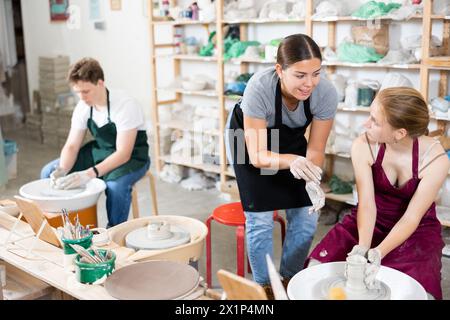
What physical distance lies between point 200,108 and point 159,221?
7.59ft

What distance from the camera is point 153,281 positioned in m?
1.80

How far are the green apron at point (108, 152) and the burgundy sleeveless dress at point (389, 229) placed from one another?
1.49m

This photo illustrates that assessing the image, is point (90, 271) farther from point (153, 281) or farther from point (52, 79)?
point (52, 79)

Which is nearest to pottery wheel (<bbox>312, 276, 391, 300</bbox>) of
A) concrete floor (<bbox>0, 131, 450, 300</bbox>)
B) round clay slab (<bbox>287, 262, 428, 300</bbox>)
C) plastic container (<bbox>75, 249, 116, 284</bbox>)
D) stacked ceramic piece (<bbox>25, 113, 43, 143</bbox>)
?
round clay slab (<bbox>287, 262, 428, 300</bbox>)

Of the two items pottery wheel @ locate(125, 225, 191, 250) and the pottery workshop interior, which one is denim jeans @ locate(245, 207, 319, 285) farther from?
pottery wheel @ locate(125, 225, 191, 250)

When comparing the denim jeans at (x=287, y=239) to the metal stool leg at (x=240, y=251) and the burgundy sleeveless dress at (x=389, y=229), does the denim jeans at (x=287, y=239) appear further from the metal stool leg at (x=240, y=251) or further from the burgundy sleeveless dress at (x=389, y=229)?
the burgundy sleeveless dress at (x=389, y=229)

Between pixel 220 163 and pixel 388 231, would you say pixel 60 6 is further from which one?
pixel 388 231

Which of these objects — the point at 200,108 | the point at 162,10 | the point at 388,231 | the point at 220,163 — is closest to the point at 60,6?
the point at 162,10

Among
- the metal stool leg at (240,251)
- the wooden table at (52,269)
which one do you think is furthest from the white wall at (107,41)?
the wooden table at (52,269)

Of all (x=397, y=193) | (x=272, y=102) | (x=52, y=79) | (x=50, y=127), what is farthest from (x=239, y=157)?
(x=52, y=79)

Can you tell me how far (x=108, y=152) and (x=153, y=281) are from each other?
5.76ft

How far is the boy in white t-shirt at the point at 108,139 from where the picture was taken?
3.20m

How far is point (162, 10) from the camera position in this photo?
486cm

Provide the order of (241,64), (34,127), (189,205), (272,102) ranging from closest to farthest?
(272,102)
(189,205)
(241,64)
(34,127)
